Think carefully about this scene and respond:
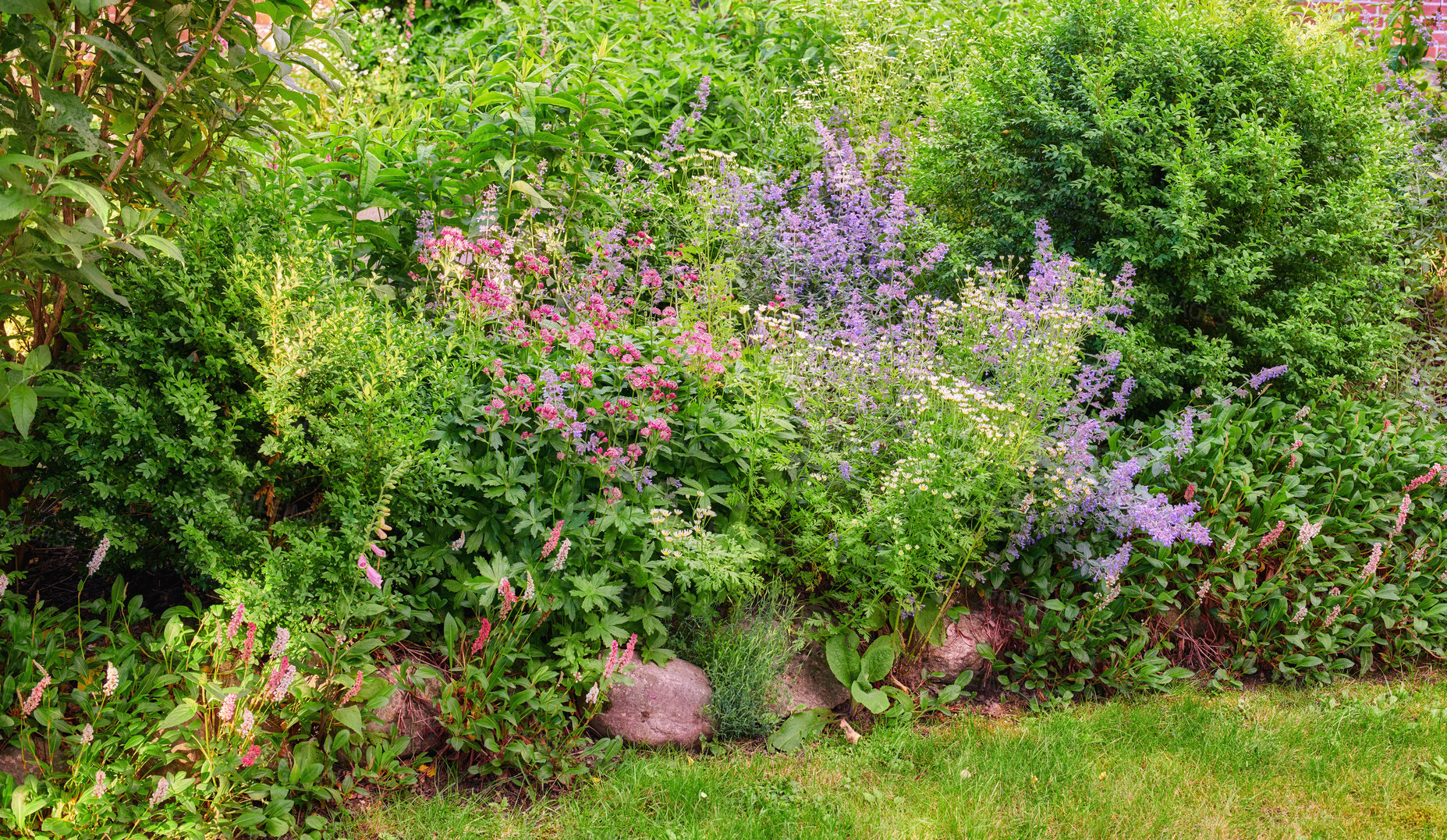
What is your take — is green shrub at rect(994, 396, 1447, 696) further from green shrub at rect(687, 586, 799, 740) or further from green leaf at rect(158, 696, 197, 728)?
green leaf at rect(158, 696, 197, 728)

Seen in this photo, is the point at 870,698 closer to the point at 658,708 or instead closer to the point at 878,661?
the point at 878,661

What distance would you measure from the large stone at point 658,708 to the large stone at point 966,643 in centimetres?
84

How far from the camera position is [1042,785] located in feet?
9.70

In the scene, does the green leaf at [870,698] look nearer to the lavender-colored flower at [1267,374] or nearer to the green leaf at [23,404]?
Answer: the lavender-colored flower at [1267,374]

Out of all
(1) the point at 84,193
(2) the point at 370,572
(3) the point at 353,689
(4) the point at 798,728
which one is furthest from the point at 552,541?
(1) the point at 84,193

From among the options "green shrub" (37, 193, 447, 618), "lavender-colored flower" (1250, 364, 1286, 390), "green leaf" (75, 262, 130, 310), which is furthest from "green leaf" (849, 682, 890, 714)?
"green leaf" (75, 262, 130, 310)

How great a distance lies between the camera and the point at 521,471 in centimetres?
310

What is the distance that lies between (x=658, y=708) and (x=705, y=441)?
0.88 metres

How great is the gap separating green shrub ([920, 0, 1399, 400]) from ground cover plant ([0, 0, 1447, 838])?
3cm

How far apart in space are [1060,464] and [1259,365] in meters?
1.49

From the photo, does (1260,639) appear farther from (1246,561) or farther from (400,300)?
(400,300)

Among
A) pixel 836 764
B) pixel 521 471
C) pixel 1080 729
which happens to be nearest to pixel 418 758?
pixel 521 471

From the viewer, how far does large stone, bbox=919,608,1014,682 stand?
138 inches

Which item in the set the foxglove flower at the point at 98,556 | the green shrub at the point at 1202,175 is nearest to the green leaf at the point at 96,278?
the foxglove flower at the point at 98,556
